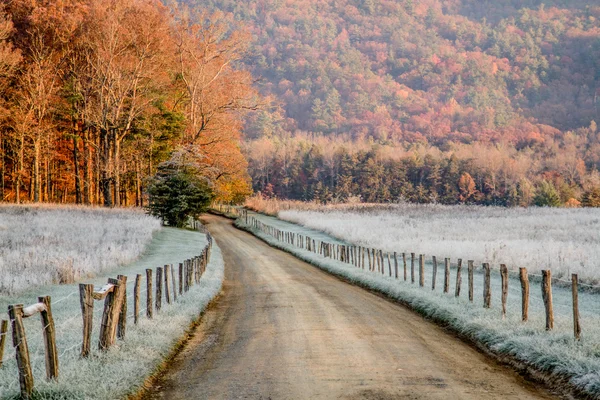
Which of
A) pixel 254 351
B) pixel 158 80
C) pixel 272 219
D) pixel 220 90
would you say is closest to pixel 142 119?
pixel 158 80

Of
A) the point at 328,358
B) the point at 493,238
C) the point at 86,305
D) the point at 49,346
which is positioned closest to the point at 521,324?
the point at 328,358

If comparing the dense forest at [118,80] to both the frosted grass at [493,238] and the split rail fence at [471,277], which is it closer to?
the frosted grass at [493,238]

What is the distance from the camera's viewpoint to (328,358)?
9594 mm

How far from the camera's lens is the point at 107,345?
9.24 metres

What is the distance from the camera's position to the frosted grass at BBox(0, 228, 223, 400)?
7211 mm

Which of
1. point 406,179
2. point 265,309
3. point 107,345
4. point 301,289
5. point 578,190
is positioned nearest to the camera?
point 107,345

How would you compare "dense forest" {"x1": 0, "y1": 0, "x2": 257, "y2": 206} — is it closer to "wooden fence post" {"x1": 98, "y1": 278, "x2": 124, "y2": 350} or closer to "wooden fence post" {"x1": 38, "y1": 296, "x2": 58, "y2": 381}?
"wooden fence post" {"x1": 98, "y1": 278, "x2": 124, "y2": 350}

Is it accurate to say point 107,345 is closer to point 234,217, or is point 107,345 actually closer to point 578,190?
point 234,217

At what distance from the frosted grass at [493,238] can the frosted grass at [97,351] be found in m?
13.5

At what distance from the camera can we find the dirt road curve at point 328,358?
7.80 meters

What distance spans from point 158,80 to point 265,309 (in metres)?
Result: 36.6

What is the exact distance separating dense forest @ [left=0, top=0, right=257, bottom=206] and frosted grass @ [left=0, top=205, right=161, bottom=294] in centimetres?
769

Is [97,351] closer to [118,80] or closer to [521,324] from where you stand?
[521,324]

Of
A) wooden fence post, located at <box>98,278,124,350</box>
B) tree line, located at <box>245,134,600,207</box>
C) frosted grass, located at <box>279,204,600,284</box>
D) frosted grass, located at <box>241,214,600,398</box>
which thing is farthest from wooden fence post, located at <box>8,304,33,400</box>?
tree line, located at <box>245,134,600,207</box>
